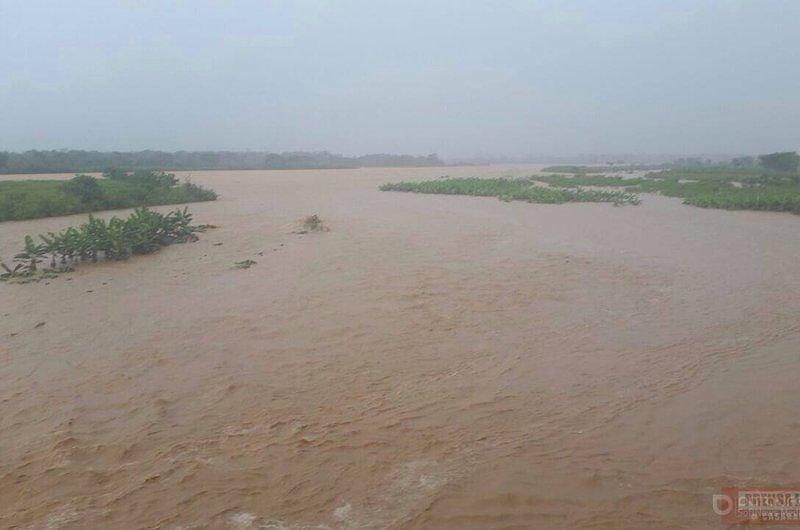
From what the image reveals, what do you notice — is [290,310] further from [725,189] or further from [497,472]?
[725,189]

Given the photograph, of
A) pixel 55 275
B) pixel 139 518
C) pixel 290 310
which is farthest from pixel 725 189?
pixel 139 518

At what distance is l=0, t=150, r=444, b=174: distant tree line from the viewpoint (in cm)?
4128

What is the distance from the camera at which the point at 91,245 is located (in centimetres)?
930

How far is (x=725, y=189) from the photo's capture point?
22.1m

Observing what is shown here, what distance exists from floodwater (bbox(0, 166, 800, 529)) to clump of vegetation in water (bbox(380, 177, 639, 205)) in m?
12.3

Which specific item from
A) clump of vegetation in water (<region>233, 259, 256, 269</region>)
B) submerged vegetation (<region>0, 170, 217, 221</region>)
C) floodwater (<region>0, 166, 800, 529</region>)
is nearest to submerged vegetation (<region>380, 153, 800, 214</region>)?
floodwater (<region>0, 166, 800, 529</region>)

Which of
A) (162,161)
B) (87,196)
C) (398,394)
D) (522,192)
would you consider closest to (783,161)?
(522,192)

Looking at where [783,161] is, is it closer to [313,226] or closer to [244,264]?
[313,226]

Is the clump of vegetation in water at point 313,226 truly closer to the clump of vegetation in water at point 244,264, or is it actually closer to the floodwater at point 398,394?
the clump of vegetation in water at point 244,264

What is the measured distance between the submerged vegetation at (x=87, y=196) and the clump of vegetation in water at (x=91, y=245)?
298 inches
